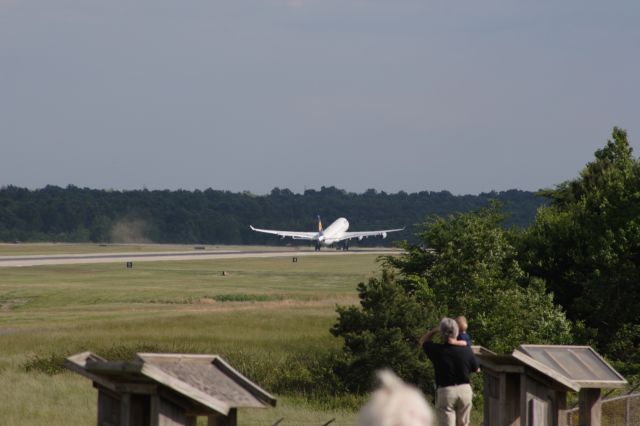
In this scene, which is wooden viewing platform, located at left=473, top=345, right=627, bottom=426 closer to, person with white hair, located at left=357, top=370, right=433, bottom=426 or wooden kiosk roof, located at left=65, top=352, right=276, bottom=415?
wooden kiosk roof, located at left=65, top=352, right=276, bottom=415

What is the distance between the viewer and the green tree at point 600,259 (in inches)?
1560

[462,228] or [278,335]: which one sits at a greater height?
[462,228]

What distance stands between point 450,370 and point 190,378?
5.07 m

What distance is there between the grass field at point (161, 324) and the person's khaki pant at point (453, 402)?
10.8 meters

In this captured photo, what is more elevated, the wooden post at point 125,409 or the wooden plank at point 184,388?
the wooden plank at point 184,388

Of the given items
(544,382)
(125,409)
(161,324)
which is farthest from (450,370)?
(161,324)

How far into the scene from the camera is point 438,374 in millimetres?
13805

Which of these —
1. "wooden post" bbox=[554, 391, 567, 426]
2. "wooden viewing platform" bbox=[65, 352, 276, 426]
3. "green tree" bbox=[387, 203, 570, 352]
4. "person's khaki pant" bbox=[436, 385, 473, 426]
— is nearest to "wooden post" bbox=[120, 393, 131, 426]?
"wooden viewing platform" bbox=[65, 352, 276, 426]

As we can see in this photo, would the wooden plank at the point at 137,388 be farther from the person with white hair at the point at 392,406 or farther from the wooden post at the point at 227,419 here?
the person with white hair at the point at 392,406

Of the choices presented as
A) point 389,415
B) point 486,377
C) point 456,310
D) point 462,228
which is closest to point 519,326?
point 456,310

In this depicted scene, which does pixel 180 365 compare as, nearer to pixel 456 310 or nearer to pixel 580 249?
pixel 456 310

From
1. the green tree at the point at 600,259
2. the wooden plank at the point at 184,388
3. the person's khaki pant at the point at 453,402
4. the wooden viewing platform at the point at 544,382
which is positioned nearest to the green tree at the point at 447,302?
the green tree at the point at 600,259

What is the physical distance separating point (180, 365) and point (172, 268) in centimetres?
10593

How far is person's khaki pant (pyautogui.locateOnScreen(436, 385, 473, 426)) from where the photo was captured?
13.7 metres
